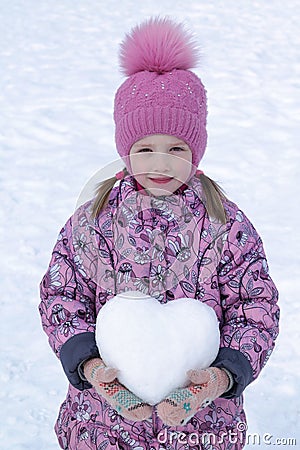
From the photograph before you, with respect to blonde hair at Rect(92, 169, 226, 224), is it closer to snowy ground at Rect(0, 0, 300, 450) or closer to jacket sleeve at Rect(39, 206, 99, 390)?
jacket sleeve at Rect(39, 206, 99, 390)

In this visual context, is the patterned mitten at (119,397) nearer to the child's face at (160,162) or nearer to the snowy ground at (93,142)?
the child's face at (160,162)

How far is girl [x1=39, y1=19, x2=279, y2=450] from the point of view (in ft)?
5.85

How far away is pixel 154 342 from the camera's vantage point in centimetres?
162

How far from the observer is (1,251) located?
3.45 metres

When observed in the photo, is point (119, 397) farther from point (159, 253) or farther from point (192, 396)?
point (159, 253)

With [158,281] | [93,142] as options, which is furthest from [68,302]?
[93,142]

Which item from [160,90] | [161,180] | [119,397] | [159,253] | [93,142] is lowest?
[93,142]

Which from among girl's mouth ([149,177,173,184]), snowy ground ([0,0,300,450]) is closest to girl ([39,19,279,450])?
girl's mouth ([149,177,173,184])

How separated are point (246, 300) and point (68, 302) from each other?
1.31ft

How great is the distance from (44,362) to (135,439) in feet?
3.49

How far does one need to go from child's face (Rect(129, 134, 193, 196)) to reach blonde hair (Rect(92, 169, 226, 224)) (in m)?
0.07

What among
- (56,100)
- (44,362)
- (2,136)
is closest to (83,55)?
(56,100)

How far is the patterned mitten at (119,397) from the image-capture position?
1.60m

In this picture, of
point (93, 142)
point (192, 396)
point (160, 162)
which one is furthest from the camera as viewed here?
point (93, 142)
